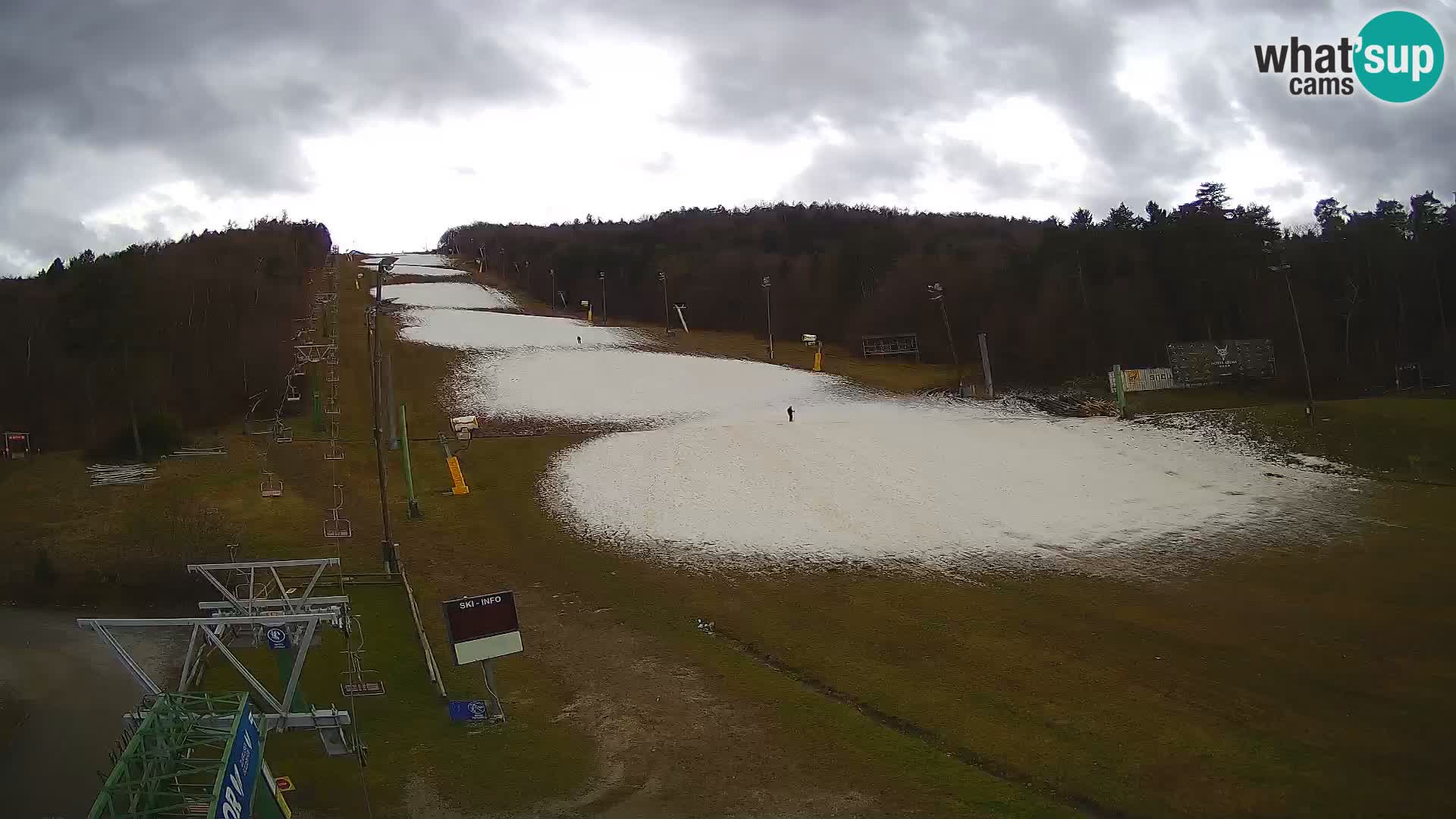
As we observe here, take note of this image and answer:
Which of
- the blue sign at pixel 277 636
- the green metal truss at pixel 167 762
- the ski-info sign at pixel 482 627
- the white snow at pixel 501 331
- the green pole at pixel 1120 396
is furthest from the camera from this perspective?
the white snow at pixel 501 331

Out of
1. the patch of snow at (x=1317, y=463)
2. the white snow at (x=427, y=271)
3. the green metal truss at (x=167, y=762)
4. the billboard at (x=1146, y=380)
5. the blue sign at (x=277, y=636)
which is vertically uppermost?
the white snow at (x=427, y=271)

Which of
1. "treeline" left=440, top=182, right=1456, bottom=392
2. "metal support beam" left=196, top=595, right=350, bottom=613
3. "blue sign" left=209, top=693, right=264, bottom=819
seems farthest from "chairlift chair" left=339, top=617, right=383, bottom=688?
"treeline" left=440, top=182, right=1456, bottom=392

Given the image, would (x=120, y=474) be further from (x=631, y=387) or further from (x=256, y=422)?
(x=631, y=387)

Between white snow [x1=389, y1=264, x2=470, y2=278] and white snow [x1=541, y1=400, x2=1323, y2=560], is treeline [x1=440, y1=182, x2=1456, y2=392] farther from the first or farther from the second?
white snow [x1=389, y1=264, x2=470, y2=278]

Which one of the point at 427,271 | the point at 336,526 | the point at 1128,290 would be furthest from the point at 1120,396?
the point at 427,271

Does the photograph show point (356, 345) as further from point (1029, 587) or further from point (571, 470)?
point (1029, 587)

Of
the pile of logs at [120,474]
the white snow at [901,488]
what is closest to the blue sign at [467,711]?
the white snow at [901,488]

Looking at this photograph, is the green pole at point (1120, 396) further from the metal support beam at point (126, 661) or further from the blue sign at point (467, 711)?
the metal support beam at point (126, 661)

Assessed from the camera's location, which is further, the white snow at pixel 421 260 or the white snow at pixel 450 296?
the white snow at pixel 421 260
